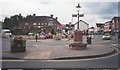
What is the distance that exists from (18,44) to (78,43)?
4.87 metres

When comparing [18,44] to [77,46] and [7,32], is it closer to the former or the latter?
[7,32]

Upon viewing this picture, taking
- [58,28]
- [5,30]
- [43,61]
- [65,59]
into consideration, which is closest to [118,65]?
[65,59]

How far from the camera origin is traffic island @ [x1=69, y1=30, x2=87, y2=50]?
691 inches

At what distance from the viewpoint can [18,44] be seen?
15273mm

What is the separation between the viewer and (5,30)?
16109 mm

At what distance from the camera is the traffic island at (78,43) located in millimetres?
17562

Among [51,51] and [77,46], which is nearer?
[51,51]

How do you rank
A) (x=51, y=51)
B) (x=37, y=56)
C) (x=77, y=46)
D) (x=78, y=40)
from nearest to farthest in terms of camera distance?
(x=37, y=56), (x=51, y=51), (x=77, y=46), (x=78, y=40)

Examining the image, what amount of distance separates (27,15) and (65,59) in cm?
360

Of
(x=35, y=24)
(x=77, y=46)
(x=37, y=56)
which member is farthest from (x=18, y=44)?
(x=77, y=46)

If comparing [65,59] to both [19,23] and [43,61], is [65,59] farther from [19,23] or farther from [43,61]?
[19,23]

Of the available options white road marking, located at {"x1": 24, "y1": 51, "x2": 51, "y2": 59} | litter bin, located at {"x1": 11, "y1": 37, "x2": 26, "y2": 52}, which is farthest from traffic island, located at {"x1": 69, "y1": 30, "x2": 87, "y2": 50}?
litter bin, located at {"x1": 11, "y1": 37, "x2": 26, "y2": 52}

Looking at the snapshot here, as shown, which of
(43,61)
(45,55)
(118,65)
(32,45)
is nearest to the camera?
(118,65)

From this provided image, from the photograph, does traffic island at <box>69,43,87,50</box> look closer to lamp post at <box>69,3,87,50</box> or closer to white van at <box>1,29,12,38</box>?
lamp post at <box>69,3,87,50</box>
